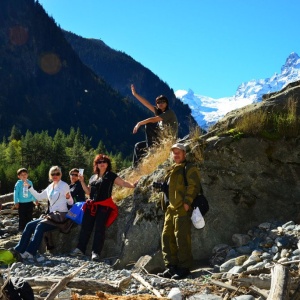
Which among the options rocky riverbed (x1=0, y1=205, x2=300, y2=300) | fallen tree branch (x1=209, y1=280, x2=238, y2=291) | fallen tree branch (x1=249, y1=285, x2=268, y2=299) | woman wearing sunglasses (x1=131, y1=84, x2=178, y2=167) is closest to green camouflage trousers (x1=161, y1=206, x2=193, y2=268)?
rocky riverbed (x1=0, y1=205, x2=300, y2=300)

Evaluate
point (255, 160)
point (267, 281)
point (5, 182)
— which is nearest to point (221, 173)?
point (255, 160)

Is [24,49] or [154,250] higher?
[24,49]

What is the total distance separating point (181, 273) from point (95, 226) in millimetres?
2516

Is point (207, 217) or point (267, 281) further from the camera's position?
point (207, 217)

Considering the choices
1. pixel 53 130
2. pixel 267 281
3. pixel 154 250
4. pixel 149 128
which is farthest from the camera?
pixel 53 130

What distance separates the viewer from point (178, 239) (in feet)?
22.4

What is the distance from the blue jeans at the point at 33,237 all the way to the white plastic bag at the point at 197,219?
3684mm

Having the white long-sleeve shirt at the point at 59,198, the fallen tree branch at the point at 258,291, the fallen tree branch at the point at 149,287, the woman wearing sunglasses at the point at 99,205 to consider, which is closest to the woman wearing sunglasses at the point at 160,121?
the woman wearing sunglasses at the point at 99,205

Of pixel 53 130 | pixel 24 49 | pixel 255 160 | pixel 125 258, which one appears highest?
pixel 24 49

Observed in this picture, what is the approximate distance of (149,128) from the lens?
10.8 metres

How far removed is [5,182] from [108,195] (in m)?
58.4

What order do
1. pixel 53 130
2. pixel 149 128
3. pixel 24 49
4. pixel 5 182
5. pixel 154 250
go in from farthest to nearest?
pixel 24 49
pixel 53 130
pixel 5 182
pixel 149 128
pixel 154 250

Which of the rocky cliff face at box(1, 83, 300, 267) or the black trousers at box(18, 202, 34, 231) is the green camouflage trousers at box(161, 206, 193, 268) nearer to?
the rocky cliff face at box(1, 83, 300, 267)

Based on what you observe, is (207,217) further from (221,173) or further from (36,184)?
(36,184)
